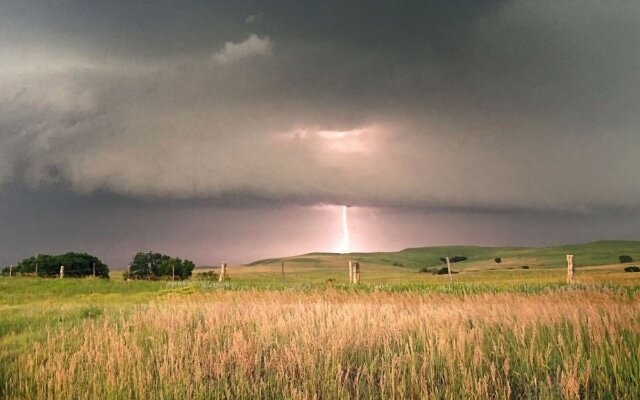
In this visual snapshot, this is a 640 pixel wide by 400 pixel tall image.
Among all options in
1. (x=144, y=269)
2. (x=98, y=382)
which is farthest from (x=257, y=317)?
(x=144, y=269)

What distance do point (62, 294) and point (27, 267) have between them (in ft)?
169

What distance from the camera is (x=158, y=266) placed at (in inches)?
3159

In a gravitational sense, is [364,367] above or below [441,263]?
below

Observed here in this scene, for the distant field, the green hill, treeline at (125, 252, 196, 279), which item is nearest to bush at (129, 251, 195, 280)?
treeline at (125, 252, 196, 279)

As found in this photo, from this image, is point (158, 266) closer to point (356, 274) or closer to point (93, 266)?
point (93, 266)

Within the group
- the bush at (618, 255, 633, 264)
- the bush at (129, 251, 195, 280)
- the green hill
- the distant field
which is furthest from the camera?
the green hill

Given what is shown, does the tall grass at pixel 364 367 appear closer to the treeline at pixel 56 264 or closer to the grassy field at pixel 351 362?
the grassy field at pixel 351 362

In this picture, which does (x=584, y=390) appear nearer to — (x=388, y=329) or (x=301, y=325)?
(x=388, y=329)

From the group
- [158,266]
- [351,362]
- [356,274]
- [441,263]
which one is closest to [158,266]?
[158,266]

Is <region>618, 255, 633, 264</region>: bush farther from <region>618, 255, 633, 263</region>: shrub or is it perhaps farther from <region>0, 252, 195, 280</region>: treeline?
<region>0, 252, 195, 280</region>: treeline

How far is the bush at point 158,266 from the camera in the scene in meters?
77.8

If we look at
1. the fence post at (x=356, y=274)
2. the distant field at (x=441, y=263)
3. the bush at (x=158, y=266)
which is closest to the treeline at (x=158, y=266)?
the bush at (x=158, y=266)

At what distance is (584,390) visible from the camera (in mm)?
7141

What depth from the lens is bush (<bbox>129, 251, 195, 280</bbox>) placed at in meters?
77.8
